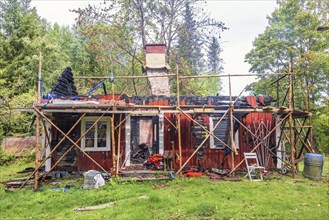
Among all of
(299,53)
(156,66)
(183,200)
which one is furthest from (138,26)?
(183,200)

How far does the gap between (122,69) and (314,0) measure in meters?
18.4

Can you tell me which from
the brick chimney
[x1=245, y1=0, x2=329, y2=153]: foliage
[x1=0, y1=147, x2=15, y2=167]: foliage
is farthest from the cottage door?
[x1=245, y1=0, x2=329, y2=153]: foliage

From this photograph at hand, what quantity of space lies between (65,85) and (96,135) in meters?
2.85

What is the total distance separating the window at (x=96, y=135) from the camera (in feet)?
38.2

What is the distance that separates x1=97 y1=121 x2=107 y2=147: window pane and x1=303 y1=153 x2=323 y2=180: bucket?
8421 mm

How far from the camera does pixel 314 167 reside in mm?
10391

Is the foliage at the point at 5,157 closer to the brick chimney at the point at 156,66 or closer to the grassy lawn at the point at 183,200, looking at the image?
the grassy lawn at the point at 183,200

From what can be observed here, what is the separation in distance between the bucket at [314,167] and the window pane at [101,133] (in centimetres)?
842

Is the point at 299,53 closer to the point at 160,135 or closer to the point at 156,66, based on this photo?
the point at 156,66

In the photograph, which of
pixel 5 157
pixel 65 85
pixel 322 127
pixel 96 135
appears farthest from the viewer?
pixel 322 127

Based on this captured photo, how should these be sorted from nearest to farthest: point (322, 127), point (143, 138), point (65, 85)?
point (65, 85) → point (143, 138) → point (322, 127)

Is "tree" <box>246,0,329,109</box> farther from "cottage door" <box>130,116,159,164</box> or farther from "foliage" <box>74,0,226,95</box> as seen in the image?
"cottage door" <box>130,116,159,164</box>

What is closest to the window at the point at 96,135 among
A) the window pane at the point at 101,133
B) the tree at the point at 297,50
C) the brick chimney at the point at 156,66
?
the window pane at the point at 101,133

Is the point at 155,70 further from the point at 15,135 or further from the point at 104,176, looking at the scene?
the point at 15,135
